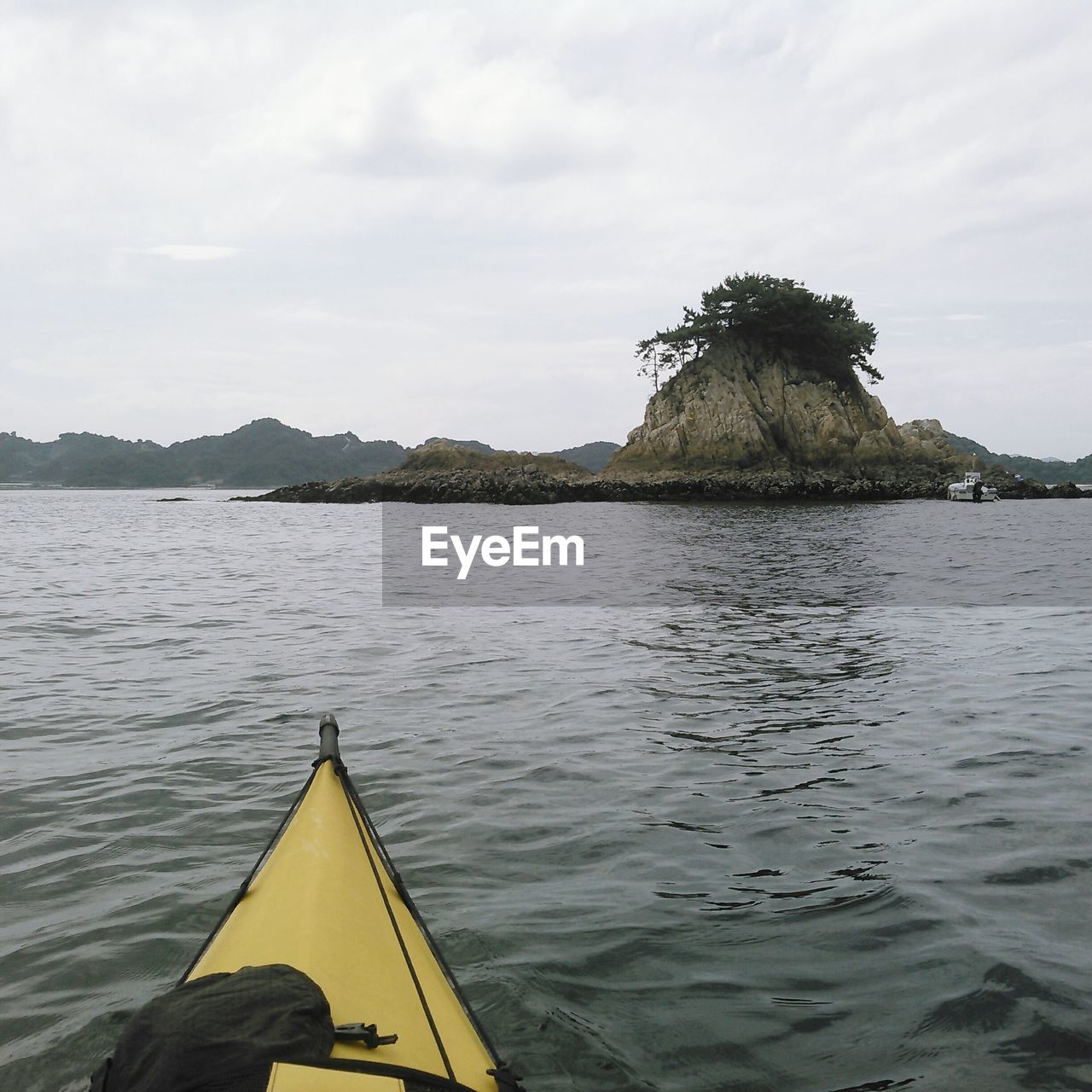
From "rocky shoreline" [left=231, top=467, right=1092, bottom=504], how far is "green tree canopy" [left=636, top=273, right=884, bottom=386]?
13.4 m

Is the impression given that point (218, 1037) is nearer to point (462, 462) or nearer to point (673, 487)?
point (673, 487)

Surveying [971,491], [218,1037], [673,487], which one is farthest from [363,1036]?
[971,491]

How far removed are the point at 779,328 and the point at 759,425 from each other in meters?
11.1

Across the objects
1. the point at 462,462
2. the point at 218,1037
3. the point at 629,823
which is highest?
the point at 462,462

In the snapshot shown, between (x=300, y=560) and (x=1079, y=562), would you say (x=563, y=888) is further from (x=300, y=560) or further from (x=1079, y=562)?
(x=1079, y=562)

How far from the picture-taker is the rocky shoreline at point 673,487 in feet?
201

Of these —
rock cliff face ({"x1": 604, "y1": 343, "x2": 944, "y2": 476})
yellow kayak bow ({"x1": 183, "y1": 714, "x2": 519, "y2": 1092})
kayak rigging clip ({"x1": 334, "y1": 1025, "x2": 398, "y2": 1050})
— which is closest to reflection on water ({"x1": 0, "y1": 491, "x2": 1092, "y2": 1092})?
yellow kayak bow ({"x1": 183, "y1": 714, "x2": 519, "y2": 1092})

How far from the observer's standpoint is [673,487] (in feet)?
203

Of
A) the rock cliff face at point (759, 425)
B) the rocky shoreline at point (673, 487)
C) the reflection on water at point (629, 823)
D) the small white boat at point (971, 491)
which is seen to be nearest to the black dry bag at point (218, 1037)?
the reflection on water at point (629, 823)

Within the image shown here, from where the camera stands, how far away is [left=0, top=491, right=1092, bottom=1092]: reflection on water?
3490 mm

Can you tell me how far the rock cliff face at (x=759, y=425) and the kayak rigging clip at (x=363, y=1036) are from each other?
223ft

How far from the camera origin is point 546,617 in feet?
46.6

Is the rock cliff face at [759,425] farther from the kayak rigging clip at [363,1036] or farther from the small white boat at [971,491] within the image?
the kayak rigging clip at [363,1036]

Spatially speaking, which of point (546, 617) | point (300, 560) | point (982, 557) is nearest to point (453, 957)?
point (546, 617)
